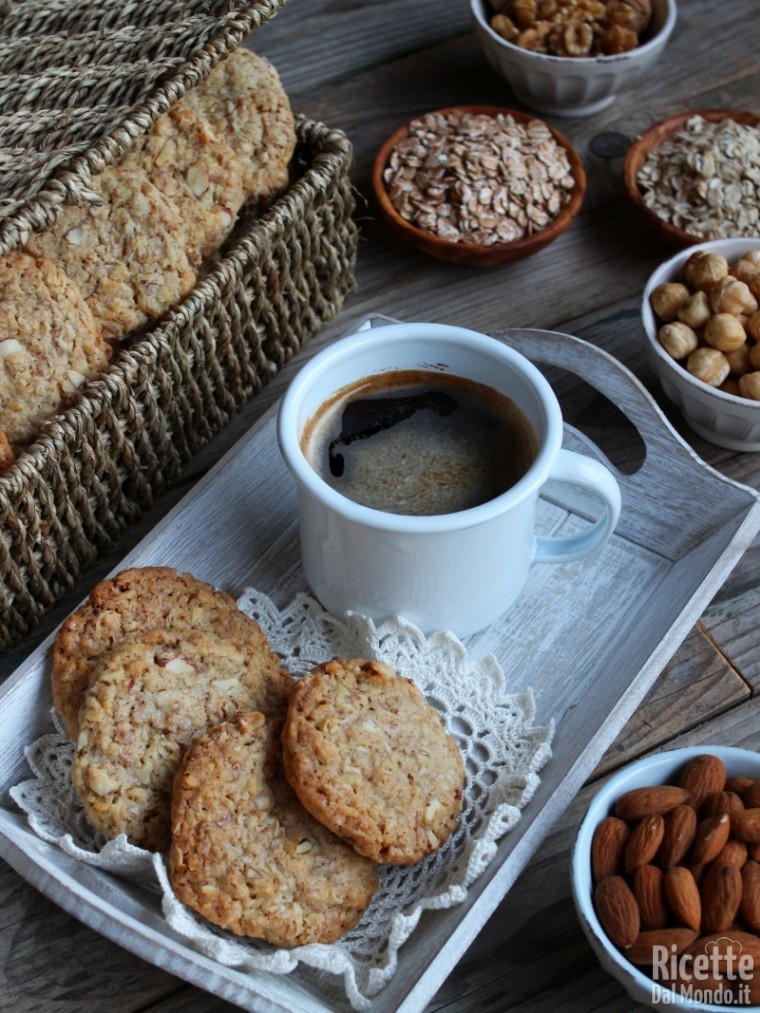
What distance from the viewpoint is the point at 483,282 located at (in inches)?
66.5

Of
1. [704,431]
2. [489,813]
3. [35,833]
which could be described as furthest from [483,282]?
[35,833]

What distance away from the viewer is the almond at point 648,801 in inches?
40.3

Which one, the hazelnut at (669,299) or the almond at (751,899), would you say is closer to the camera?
the almond at (751,899)

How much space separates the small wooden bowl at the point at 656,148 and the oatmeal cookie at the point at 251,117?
0.55 meters

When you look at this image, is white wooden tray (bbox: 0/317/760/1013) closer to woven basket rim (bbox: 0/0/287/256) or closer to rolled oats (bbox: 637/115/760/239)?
woven basket rim (bbox: 0/0/287/256)

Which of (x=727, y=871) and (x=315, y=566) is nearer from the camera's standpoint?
(x=727, y=871)

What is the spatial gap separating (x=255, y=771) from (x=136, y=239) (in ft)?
1.97

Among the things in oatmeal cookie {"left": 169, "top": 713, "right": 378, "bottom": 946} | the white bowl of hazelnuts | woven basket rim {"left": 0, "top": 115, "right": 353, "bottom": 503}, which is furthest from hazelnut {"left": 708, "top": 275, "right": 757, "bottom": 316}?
oatmeal cookie {"left": 169, "top": 713, "right": 378, "bottom": 946}

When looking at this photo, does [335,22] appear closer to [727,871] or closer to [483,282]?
[483,282]

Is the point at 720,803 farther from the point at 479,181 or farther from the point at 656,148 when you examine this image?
the point at 656,148

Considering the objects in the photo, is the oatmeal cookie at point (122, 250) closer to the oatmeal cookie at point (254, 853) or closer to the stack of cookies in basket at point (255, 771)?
the stack of cookies in basket at point (255, 771)

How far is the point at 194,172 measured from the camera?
1.32 meters

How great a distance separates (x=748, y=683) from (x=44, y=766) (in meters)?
0.73

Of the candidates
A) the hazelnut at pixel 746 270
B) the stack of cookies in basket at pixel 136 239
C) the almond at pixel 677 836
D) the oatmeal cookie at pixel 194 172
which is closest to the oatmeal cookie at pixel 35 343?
the stack of cookies in basket at pixel 136 239
